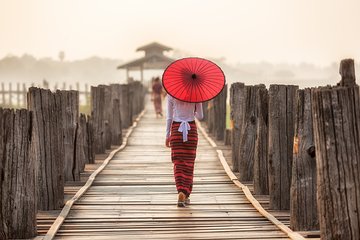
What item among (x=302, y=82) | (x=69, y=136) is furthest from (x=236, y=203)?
(x=302, y=82)

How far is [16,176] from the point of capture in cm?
706

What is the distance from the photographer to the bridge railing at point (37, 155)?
23.0ft

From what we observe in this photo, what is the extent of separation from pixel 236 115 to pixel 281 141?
15.9 feet

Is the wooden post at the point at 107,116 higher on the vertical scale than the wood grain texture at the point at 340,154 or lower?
higher

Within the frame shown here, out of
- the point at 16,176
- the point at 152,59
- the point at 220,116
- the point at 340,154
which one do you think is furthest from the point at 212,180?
the point at 152,59

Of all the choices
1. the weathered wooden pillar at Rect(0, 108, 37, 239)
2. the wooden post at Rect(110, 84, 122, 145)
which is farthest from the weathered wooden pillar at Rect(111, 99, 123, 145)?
the weathered wooden pillar at Rect(0, 108, 37, 239)

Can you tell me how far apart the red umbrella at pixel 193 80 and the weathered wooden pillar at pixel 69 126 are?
1430 millimetres

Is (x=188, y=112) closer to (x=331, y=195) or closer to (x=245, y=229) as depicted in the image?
(x=245, y=229)

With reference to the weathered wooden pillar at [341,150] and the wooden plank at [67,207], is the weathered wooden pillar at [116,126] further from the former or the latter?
the weathered wooden pillar at [341,150]

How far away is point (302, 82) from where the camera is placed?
512 ft

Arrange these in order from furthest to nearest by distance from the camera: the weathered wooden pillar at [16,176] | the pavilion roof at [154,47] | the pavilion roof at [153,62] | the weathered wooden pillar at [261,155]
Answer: the pavilion roof at [154,47] → the pavilion roof at [153,62] → the weathered wooden pillar at [261,155] → the weathered wooden pillar at [16,176]

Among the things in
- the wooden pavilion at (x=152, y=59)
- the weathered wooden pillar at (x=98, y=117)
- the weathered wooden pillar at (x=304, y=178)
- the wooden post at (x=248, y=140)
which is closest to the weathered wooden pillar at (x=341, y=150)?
the weathered wooden pillar at (x=304, y=178)

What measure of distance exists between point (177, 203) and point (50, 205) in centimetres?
142

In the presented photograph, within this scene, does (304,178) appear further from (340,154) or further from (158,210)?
(158,210)
